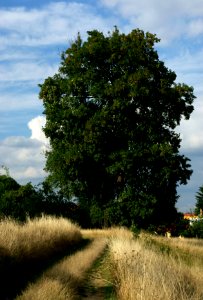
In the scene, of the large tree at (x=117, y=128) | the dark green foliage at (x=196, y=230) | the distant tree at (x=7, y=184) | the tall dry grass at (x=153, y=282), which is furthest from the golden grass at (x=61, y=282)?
the dark green foliage at (x=196, y=230)

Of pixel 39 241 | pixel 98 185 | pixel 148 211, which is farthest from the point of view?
pixel 98 185

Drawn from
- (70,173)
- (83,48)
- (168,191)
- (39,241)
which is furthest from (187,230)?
(39,241)

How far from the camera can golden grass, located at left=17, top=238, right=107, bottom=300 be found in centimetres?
1077

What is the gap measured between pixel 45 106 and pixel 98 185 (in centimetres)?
721

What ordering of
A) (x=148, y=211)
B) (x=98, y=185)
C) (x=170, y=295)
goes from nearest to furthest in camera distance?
(x=170, y=295), (x=148, y=211), (x=98, y=185)

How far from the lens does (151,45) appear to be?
138 ft

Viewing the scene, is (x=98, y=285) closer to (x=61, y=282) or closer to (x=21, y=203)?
(x=61, y=282)

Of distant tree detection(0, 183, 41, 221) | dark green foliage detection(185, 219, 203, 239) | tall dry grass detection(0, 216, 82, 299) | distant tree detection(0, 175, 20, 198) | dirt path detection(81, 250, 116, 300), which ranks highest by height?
distant tree detection(0, 175, 20, 198)

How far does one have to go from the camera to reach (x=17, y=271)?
1506 cm

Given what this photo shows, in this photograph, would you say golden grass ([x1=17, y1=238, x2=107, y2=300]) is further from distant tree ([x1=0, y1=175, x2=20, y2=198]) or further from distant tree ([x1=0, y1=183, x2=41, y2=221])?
distant tree ([x1=0, y1=175, x2=20, y2=198])

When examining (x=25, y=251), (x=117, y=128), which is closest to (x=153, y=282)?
(x=25, y=251)

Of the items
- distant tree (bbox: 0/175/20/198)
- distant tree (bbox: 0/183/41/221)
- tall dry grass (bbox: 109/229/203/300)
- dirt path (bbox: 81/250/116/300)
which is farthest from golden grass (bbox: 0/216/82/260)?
distant tree (bbox: 0/175/20/198)

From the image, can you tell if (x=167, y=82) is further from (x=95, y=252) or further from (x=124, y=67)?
(x=95, y=252)

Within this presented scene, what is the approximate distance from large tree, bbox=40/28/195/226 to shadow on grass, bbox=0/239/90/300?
21064 millimetres
